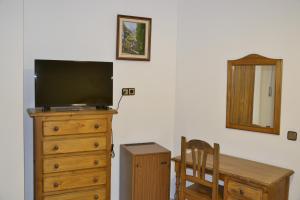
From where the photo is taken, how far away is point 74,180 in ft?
10.5

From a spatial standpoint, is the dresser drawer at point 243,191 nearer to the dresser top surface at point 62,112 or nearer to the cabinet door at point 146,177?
the cabinet door at point 146,177

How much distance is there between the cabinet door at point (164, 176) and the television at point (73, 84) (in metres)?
0.83

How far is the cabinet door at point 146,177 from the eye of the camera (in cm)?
341

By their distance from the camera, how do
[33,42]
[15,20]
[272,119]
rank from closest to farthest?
[15,20], [272,119], [33,42]

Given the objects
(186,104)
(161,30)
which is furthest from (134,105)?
(161,30)

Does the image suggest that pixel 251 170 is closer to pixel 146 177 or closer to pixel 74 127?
pixel 146 177

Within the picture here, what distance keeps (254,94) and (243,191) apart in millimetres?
978

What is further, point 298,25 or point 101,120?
point 101,120

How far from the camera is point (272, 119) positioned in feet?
10.2

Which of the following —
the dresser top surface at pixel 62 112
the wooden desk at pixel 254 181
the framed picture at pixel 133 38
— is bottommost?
the wooden desk at pixel 254 181

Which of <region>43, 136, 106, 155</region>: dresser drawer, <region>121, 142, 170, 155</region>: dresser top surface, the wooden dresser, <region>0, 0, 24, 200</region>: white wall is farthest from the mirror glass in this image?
<region>0, 0, 24, 200</region>: white wall

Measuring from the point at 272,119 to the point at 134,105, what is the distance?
1.57m

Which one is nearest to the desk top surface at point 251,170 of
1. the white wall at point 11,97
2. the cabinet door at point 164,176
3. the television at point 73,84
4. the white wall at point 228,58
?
the white wall at point 228,58

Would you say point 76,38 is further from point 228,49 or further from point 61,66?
point 228,49
